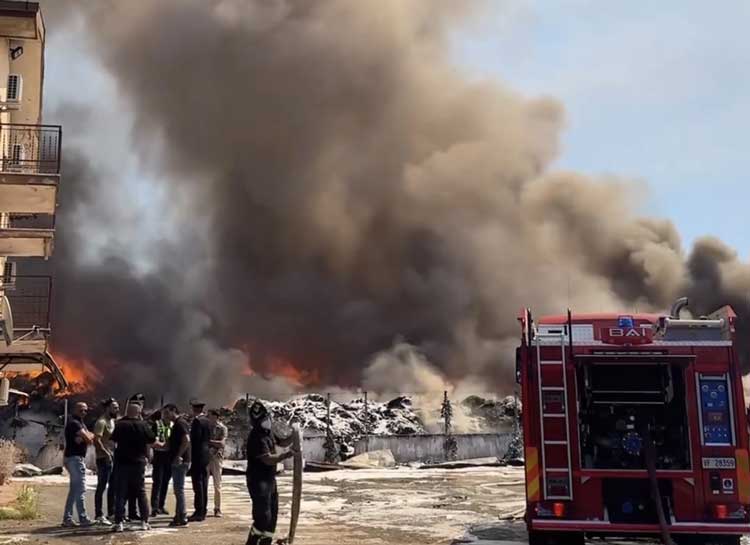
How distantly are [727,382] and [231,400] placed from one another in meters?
30.4

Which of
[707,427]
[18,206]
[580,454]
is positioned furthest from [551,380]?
[18,206]

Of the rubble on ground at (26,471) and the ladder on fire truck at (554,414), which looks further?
the rubble on ground at (26,471)

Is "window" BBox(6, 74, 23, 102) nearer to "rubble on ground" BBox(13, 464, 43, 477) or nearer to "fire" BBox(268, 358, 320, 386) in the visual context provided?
"rubble on ground" BBox(13, 464, 43, 477)

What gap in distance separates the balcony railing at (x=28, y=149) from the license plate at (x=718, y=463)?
11.3 meters

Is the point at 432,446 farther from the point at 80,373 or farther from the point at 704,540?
the point at 80,373

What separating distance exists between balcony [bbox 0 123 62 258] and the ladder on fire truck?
912cm

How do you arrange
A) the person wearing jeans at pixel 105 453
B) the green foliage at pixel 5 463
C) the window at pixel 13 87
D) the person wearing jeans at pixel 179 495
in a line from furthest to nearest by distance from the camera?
the window at pixel 13 87 < the green foliage at pixel 5 463 < the person wearing jeans at pixel 105 453 < the person wearing jeans at pixel 179 495

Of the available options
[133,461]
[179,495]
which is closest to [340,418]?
[179,495]

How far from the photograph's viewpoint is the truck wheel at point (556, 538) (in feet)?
21.8

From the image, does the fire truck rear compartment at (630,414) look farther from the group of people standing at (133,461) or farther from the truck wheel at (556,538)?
the group of people standing at (133,461)

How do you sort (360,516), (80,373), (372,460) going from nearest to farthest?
1. (360,516)
2. (372,460)
3. (80,373)

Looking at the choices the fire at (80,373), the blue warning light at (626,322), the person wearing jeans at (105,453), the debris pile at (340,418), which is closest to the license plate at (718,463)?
the blue warning light at (626,322)

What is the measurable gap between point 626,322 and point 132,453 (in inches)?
204

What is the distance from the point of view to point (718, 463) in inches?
252
